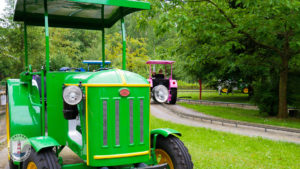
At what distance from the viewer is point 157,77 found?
1850cm

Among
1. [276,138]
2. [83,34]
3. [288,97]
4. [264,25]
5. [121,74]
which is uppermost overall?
[83,34]

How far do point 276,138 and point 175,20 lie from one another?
16.7ft

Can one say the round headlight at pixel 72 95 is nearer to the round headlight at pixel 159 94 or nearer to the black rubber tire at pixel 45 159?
the black rubber tire at pixel 45 159

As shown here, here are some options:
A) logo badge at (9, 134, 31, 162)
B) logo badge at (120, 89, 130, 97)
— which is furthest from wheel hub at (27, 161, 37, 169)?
logo badge at (120, 89, 130, 97)

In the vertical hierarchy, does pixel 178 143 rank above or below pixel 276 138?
above

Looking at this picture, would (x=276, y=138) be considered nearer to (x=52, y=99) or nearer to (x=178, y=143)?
(x=178, y=143)

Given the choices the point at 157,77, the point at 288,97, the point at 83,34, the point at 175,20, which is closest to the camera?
the point at 175,20

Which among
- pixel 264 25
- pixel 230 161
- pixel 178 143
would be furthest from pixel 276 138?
pixel 178 143

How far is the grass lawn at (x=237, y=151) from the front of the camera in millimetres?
5777

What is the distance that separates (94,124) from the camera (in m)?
3.39

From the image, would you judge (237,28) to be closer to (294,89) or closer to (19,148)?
(294,89)

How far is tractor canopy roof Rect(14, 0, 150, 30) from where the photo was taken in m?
4.29

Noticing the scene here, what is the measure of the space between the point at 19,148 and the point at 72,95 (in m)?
1.58

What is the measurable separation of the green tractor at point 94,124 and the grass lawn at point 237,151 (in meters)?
1.97
